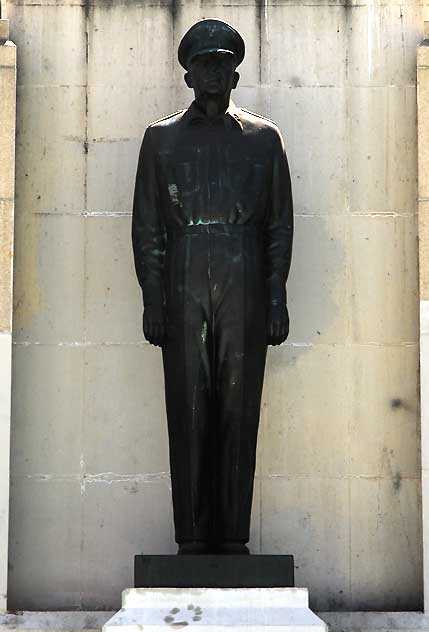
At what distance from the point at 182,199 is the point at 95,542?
278 cm

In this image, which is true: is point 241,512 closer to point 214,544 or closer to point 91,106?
point 214,544

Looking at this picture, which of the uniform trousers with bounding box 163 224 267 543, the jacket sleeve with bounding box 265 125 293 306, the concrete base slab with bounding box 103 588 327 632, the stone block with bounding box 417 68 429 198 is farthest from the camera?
the stone block with bounding box 417 68 429 198

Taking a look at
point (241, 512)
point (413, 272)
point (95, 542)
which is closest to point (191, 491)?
point (241, 512)

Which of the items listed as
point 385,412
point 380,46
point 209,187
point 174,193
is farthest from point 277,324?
point 380,46

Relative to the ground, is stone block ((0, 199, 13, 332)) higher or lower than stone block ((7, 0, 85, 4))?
lower

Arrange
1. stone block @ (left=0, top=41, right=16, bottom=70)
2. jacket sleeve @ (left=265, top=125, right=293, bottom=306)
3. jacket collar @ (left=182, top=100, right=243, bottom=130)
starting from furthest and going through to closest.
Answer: stone block @ (left=0, top=41, right=16, bottom=70)
jacket collar @ (left=182, top=100, right=243, bottom=130)
jacket sleeve @ (left=265, top=125, right=293, bottom=306)

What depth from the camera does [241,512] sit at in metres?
14.6

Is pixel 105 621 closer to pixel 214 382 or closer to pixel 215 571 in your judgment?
pixel 215 571

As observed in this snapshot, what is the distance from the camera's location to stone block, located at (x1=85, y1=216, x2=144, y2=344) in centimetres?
1587

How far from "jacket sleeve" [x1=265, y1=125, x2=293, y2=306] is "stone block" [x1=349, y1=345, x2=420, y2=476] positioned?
4.44 ft

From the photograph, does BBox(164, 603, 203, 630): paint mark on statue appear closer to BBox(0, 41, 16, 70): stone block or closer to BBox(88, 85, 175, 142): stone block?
BBox(88, 85, 175, 142): stone block

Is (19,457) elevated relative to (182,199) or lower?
lower

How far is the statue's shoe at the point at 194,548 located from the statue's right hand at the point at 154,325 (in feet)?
4.77

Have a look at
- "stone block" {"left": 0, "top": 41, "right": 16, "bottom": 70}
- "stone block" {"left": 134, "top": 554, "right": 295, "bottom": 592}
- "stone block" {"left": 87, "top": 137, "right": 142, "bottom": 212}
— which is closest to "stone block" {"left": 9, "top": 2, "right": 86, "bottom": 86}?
"stone block" {"left": 0, "top": 41, "right": 16, "bottom": 70}
